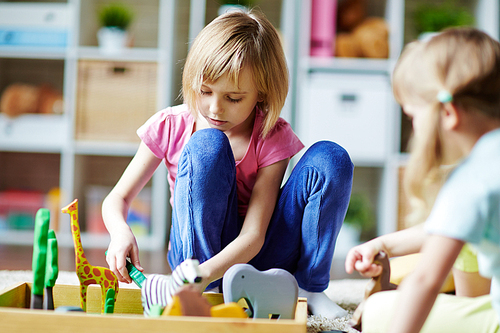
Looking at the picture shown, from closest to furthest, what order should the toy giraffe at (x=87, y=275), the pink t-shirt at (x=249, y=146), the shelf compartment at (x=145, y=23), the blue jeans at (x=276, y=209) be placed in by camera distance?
the toy giraffe at (x=87, y=275) < the blue jeans at (x=276, y=209) < the pink t-shirt at (x=249, y=146) < the shelf compartment at (x=145, y=23)

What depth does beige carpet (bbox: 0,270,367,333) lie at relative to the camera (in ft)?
2.77

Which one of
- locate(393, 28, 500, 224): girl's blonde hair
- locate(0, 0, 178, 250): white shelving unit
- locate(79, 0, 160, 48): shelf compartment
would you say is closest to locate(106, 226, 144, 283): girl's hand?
locate(393, 28, 500, 224): girl's blonde hair

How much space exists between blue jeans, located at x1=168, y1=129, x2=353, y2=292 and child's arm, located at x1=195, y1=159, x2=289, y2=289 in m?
0.03

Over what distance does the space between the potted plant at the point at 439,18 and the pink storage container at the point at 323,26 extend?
42 centimetres

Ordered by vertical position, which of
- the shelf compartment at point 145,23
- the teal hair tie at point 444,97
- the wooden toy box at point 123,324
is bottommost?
the wooden toy box at point 123,324

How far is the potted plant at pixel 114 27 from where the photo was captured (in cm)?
205

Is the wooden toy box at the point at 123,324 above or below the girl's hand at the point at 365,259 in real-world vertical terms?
below

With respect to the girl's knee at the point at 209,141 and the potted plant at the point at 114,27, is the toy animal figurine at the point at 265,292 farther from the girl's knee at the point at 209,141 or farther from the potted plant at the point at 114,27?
the potted plant at the point at 114,27

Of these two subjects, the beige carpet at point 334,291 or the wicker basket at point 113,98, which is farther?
the wicker basket at point 113,98

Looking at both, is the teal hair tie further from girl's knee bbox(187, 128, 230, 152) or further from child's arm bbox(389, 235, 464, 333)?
girl's knee bbox(187, 128, 230, 152)

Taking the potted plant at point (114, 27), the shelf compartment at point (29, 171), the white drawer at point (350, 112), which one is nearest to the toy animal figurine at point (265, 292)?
the white drawer at point (350, 112)

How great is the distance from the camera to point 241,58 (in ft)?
2.82

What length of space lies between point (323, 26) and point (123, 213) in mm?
1434

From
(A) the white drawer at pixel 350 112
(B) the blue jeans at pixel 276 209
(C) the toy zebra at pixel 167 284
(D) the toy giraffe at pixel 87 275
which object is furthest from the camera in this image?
(A) the white drawer at pixel 350 112
